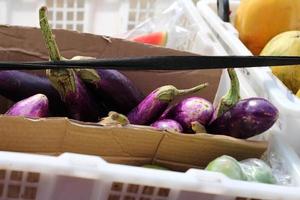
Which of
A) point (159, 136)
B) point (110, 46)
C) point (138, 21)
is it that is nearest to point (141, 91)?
point (110, 46)

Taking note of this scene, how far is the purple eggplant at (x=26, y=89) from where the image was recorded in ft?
2.28

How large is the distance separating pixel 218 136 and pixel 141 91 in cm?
20

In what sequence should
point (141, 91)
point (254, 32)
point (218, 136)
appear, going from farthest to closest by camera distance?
point (254, 32) < point (141, 91) < point (218, 136)

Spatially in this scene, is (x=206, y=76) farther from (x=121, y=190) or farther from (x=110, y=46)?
(x=121, y=190)

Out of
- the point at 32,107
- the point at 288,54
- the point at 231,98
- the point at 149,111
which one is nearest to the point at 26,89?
the point at 32,107

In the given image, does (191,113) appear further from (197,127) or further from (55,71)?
(55,71)

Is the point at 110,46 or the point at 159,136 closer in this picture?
the point at 159,136

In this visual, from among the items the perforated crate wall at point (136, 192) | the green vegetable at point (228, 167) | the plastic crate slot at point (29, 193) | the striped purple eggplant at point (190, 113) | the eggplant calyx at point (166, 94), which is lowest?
the plastic crate slot at point (29, 193)

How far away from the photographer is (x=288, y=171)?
0.63m

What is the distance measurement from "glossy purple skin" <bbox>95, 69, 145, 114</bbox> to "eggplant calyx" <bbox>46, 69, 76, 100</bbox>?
48mm

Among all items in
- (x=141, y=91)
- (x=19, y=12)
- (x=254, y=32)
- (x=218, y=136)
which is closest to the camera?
(x=218, y=136)

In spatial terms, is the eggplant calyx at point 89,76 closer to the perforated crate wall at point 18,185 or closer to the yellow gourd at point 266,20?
the perforated crate wall at point 18,185

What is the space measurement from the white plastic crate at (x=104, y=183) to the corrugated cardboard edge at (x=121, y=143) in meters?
0.07

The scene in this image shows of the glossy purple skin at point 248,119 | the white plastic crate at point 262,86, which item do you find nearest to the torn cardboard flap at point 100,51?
the white plastic crate at point 262,86
